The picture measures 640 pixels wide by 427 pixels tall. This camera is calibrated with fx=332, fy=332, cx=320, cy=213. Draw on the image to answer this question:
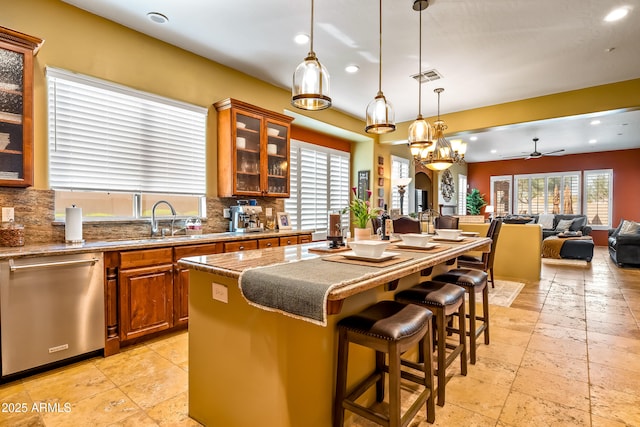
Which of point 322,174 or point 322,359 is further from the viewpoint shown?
point 322,174

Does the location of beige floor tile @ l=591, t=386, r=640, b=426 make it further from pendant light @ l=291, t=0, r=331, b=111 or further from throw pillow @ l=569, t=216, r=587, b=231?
throw pillow @ l=569, t=216, r=587, b=231

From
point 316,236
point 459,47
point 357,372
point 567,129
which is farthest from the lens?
point 567,129

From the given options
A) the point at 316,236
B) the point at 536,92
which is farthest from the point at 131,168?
the point at 536,92

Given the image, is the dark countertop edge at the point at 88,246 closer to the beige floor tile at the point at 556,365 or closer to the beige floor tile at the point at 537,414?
the beige floor tile at the point at 537,414

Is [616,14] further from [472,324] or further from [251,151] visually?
[251,151]

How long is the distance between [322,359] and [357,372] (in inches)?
15.3

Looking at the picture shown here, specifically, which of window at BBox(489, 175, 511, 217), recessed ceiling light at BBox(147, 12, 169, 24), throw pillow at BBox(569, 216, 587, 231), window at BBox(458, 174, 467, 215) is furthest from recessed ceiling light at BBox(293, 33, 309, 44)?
window at BBox(489, 175, 511, 217)

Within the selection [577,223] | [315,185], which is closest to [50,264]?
[315,185]

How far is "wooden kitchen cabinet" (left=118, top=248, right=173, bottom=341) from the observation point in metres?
2.74

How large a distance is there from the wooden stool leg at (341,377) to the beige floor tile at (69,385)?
1.61m

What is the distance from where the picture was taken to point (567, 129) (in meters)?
7.51

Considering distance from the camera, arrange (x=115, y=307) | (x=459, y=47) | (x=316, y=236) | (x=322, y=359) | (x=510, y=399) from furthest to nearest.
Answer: (x=316, y=236), (x=459, y=47), (x=115, y=307), (x=510, y=399), (x=322, y=359)

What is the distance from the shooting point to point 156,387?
7.35 ft

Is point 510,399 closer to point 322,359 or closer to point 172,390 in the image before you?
point 322,359
